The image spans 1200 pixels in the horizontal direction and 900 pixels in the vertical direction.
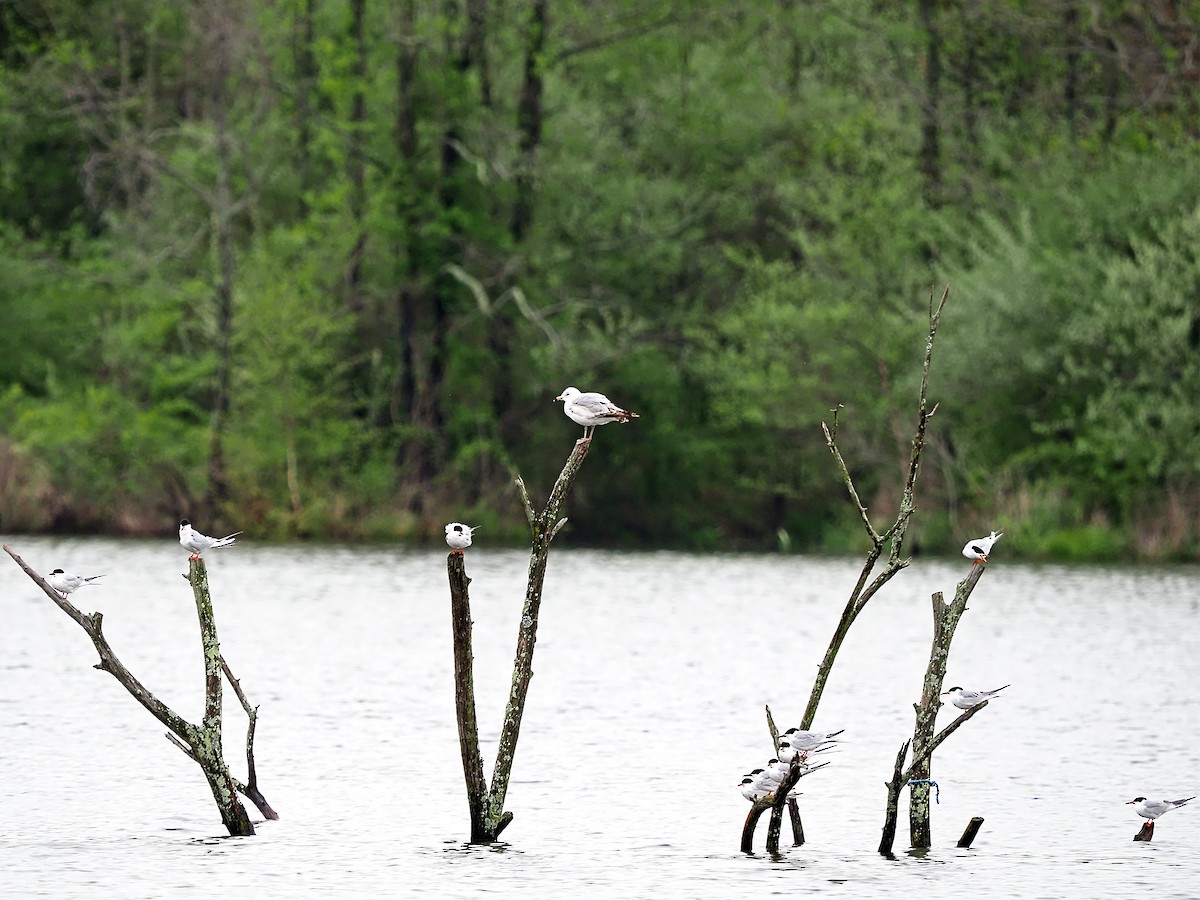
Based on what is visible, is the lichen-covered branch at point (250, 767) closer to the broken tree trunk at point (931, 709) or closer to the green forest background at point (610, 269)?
the broken tree trunk at point (931, 709)

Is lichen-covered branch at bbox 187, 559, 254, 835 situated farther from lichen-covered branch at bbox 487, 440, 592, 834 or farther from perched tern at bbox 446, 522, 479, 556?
lichen-covered branch at bbox 487, 440, 592, 834

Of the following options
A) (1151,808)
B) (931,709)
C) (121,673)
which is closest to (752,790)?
(931,709)

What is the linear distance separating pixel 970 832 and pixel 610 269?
42720 millimetres

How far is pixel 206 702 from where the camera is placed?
47.2 feet

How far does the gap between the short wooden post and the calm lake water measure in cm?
10

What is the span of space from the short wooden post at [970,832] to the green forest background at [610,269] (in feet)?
104

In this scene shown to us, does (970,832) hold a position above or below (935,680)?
below

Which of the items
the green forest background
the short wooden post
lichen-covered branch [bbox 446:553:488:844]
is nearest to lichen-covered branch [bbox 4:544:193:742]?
lichen-covered branch [bbox 446:553:488:844]

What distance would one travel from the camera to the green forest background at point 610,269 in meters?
48.2

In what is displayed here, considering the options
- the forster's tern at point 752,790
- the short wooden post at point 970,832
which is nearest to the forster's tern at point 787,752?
the forster's tern at point 752,790

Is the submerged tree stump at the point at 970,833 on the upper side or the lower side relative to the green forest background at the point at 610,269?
lower

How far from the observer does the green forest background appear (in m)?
48.2

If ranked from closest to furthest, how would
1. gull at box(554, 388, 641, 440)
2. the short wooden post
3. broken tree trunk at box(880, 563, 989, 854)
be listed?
broken tree trunk at box(880, 563, 989, 854), gull at box(554, 388, 641, 440), the short wooden post

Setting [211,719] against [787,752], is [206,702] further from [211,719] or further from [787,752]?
[787,752]
